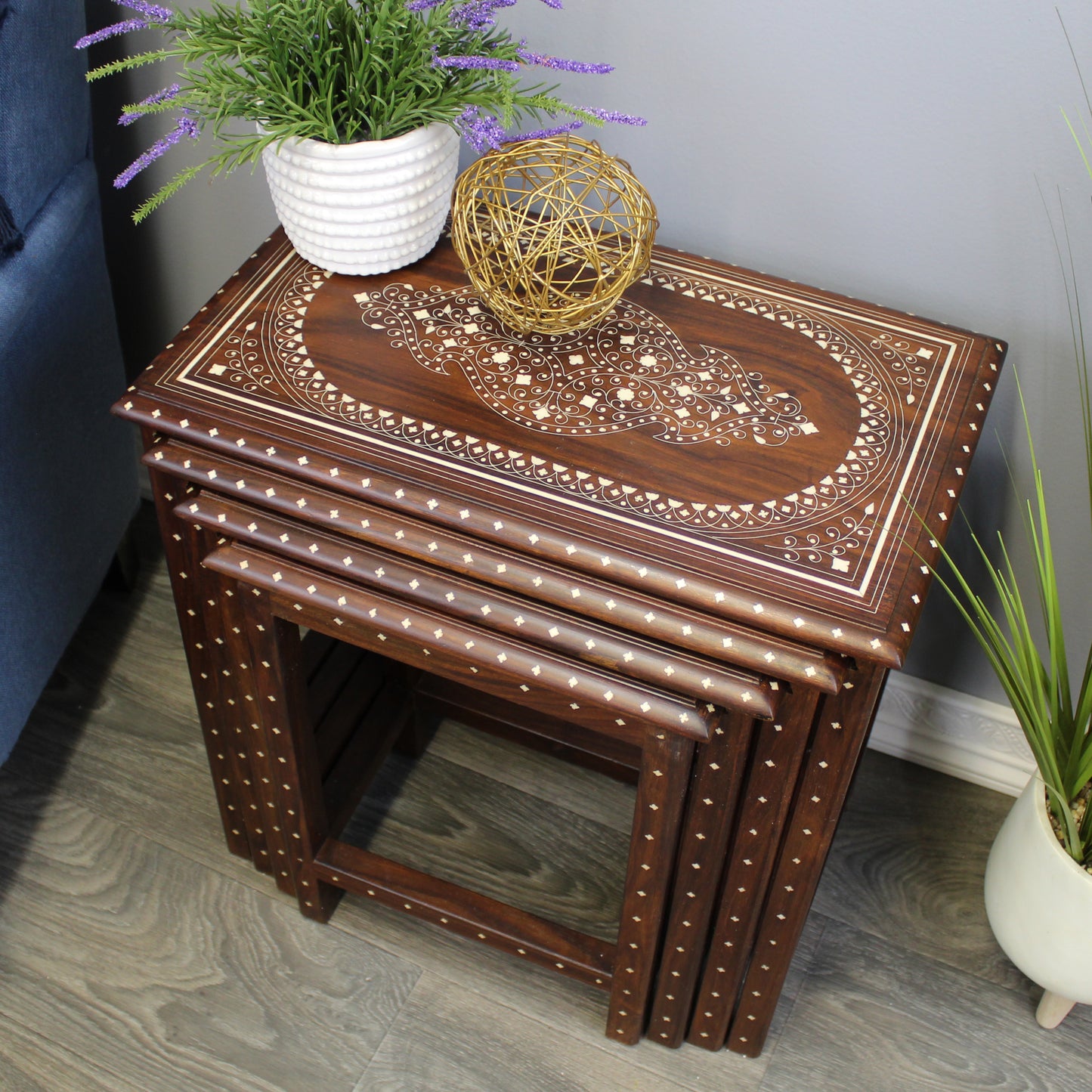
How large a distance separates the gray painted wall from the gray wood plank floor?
0.42 m

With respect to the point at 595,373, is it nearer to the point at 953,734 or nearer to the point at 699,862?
the point at 699,862

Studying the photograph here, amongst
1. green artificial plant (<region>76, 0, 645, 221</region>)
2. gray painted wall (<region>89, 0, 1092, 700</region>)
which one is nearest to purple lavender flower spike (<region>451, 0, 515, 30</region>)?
green artificial plant (<region>76, 0, 645, 221</region>)

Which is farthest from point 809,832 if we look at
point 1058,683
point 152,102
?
point 152,102

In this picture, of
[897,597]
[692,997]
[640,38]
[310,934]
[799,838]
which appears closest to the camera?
[897,597]

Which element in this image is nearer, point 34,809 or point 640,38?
point 640,38

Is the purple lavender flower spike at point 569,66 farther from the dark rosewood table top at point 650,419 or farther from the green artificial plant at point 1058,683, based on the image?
the green artificial plant at point 1058,683

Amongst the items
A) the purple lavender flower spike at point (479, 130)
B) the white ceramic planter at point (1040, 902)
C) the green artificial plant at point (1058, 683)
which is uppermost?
the purple lavender flower spike at point (479, 130)

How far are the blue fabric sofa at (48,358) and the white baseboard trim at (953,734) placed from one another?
95cm

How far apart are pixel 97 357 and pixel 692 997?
0.92 metres

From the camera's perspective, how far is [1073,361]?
1.12 m

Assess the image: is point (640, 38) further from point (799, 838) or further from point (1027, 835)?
point (1027, 835)

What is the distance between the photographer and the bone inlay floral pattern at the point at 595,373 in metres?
0.94

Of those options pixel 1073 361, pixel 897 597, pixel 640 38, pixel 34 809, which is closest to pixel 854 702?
pixel 897 597

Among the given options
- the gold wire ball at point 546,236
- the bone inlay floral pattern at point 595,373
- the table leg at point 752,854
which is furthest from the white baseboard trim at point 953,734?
the gold wire ball at point 546,236
